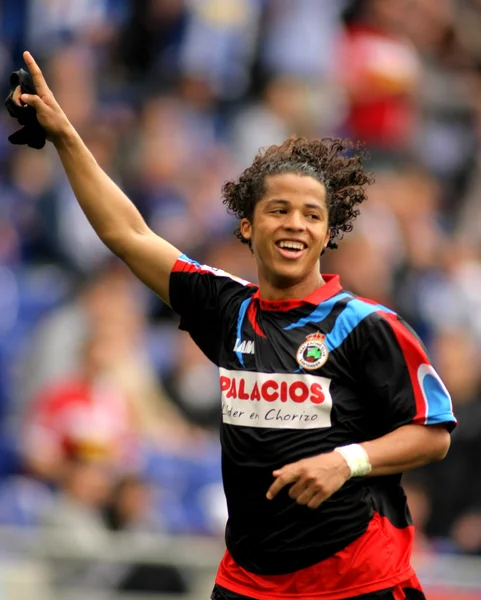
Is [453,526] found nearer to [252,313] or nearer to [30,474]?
[30,474]

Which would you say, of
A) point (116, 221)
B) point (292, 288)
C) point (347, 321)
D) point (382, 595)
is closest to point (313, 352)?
point (347, 321)

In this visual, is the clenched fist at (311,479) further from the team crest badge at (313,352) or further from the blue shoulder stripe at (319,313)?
the blue shoulder stripe at (319,313)

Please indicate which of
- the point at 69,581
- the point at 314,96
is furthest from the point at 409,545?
the point at 314,96

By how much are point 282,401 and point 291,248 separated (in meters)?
0.47

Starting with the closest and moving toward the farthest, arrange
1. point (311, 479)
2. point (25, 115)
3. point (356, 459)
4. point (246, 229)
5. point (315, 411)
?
point (311, 479)
point (356, 459)
point (315, 411)
point (246, 229)
point (25, 115)

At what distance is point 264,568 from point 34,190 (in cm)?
696

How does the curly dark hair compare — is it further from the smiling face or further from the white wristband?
the white wristband

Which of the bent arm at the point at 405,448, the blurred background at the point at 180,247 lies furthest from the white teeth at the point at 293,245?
the blurred background at the point at 180,247

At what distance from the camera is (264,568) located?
12.6 ft

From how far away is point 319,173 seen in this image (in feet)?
13.1

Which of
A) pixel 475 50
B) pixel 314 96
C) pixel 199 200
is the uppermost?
pixel 475 50

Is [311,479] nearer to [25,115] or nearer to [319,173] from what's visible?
[319,173]

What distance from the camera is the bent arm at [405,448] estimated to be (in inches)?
143

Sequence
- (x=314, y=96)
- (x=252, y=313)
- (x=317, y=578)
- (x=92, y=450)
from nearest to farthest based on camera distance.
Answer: (x=317, y=578), (x=252, y=313), (x=92, y=450), (x=314, y=96)
